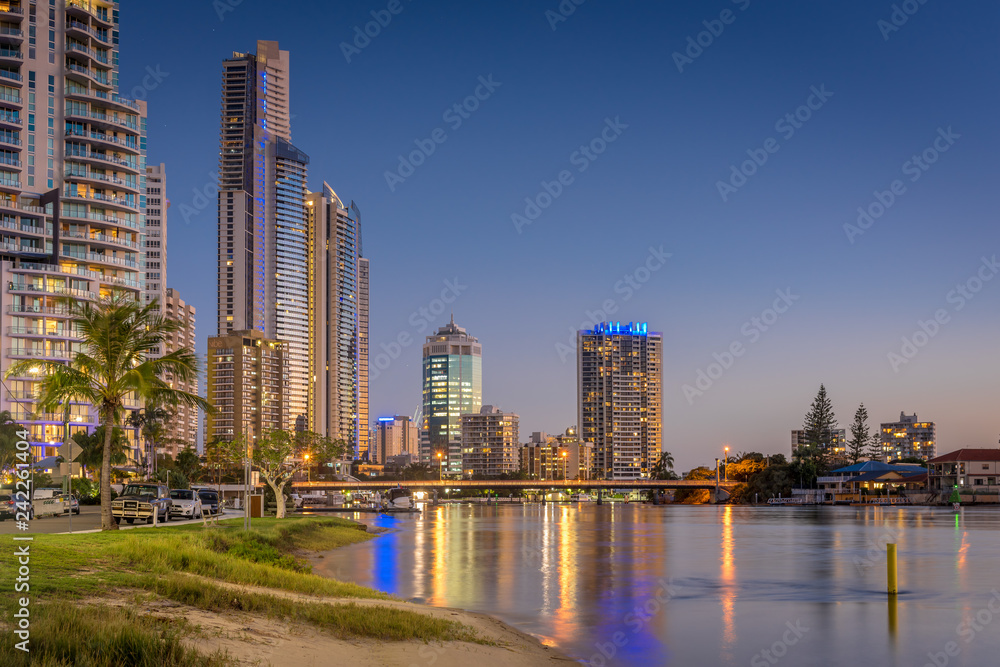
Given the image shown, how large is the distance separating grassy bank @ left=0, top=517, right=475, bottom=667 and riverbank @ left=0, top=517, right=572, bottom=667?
0.09 ft

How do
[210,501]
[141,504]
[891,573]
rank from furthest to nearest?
[210,501]
[141,504]
[891,573]

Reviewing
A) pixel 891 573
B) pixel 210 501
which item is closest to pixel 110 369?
pixel 891 573

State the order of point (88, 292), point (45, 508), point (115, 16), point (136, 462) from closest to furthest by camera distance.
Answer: point (45, 508) < point (88, 292) < point (115, 16) < point (136, 462)

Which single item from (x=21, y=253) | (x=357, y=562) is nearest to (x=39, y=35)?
(x=21, y=253)

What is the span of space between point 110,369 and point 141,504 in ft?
40.2

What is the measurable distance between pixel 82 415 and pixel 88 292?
15.8m

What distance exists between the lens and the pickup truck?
47.6 m

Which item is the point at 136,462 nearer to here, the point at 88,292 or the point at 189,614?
the point at 88,292

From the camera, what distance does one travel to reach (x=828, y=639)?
2428cm

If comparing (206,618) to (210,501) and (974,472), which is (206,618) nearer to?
(210,501)

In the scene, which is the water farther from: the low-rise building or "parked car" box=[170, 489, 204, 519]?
the low-rise building

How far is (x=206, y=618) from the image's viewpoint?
17.8 m

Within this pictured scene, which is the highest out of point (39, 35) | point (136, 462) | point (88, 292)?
point (39, 35)

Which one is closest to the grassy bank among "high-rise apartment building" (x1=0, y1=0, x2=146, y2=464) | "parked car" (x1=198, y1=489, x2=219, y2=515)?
"parked car" (x1=198, y1=489, x2=219, y2=515)
